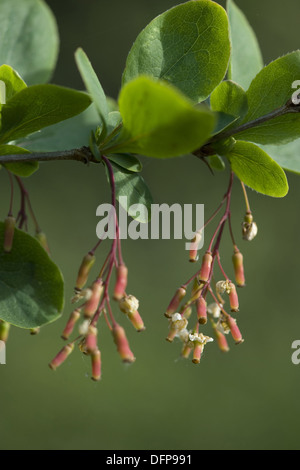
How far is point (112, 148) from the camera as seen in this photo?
1.87 feet

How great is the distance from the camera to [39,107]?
0.55 metres

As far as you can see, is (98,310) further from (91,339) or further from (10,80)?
(10,80)

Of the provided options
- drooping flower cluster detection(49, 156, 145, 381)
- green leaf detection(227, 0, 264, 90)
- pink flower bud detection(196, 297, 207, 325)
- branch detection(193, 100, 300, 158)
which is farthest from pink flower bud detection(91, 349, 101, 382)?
green leaf detection(227, 0, 264, 90)

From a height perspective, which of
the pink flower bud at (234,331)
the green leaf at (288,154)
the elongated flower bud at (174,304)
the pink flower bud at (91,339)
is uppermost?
the green leaf at (288,154)

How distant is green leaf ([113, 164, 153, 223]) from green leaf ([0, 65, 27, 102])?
0.38ft

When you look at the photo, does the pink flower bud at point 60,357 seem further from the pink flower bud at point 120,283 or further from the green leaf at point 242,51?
the green leaf at point 242,51

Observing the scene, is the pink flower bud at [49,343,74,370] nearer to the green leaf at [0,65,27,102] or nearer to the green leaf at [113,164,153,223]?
the green leaf at [113,164,153,223]

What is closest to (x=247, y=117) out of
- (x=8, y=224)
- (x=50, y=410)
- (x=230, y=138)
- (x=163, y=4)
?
(x=230, y=138)

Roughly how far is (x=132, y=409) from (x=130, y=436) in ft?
0.43

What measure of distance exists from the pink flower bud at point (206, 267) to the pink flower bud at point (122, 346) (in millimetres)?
125

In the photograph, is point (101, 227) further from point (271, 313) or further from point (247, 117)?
point (271, 313)

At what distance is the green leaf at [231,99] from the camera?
0.61 m

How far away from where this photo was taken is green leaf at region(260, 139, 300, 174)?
0.71 m

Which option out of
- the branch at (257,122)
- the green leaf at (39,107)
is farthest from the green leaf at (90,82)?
the branch at (257,122)
